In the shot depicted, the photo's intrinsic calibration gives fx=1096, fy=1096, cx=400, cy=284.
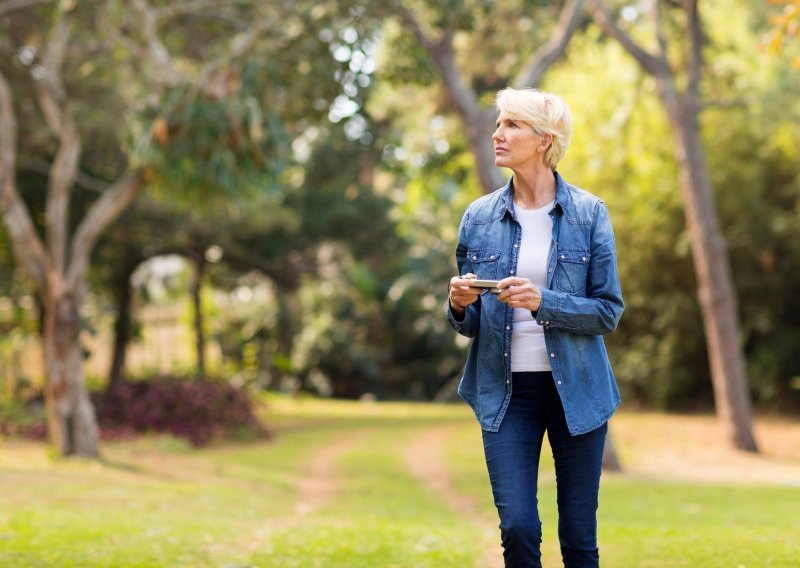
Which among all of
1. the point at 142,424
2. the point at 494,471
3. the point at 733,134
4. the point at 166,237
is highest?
the point at 733,134

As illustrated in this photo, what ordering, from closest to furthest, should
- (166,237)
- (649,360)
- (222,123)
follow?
(222,123)
(166,237)
(649,360)

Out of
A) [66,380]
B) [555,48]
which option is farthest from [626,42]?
[66,380]

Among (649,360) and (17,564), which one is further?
(649,360)

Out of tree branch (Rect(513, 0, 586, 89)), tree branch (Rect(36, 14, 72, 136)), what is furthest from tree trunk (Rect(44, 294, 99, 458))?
tree branch (Rect(513, 0, 586, 89))

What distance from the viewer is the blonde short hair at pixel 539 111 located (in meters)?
3.67

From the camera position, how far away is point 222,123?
12336mm

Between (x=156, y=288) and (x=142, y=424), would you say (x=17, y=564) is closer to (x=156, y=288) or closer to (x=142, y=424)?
(x=142, y=424)

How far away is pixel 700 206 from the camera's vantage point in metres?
17.1

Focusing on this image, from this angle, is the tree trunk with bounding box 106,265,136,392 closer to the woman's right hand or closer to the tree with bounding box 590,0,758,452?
the tree with bounding box 590,0,758,452

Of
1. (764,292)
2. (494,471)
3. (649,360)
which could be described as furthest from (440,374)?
(494,471)

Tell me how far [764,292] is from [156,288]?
18566 millimetres

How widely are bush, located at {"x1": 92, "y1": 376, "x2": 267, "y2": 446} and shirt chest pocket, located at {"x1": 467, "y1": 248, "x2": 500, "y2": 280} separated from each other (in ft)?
49.4

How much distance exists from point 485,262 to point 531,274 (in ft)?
0.55

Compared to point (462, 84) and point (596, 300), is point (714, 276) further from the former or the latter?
point (596, 300)
